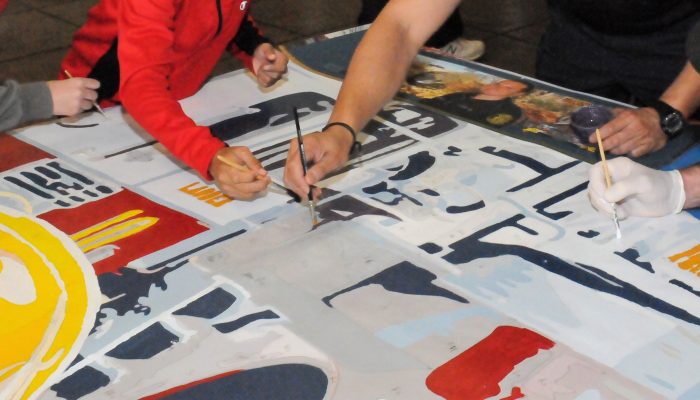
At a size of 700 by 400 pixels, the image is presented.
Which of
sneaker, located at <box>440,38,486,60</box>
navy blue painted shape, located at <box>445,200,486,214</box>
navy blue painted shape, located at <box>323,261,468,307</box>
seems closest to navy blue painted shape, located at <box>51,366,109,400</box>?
navy blue painted shape, located at <box>323,261,468,307</box>

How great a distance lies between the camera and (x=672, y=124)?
1.45 m

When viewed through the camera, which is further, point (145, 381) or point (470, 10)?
point (470, 10)

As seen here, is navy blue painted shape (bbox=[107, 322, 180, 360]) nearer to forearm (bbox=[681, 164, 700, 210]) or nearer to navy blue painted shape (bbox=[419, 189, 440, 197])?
navy blue painted shape (bbox=[419, 189, 440, 197])

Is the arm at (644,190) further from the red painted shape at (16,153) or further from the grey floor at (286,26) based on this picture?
the grey floor at (286,26)

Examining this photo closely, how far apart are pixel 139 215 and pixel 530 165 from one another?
59cm

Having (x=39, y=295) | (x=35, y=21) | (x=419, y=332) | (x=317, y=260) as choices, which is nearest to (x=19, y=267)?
(x=39, y=295)

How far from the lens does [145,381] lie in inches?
36.3

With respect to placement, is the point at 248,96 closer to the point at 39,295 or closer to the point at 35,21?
the point at 39,295

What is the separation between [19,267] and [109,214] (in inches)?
6.3

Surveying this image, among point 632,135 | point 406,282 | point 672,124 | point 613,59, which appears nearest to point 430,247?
point 406,282

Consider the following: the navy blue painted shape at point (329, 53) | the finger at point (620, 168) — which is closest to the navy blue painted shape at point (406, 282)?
the finger at point (620, 168)

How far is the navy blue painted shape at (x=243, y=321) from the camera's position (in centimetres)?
100

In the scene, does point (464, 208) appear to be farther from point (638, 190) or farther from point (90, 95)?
point (90, 95)

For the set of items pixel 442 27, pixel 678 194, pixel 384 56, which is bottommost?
pixel 442 27
